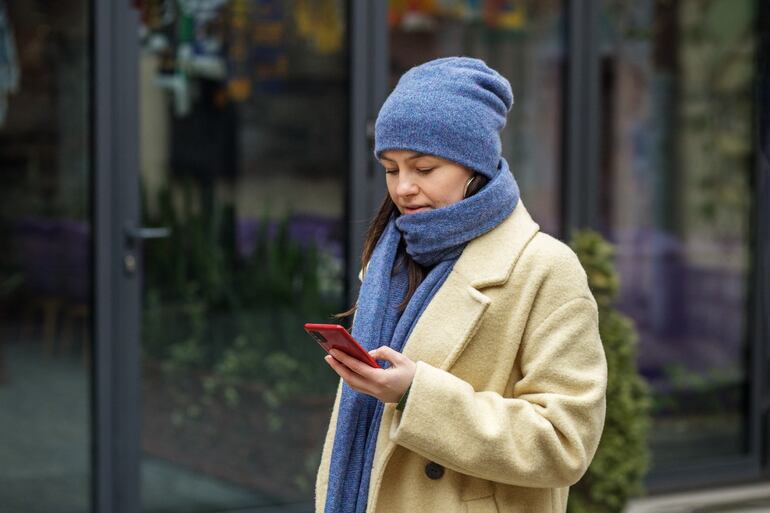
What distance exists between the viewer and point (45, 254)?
194 inches

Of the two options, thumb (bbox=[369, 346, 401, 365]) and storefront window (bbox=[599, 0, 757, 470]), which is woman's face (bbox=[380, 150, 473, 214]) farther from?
storefront window (bbox=[599, 0, 757, 470])

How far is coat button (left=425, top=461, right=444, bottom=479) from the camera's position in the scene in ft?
7.73

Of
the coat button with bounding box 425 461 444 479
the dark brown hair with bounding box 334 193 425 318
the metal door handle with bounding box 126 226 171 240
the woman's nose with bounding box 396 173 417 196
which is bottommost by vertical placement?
the metal door handle with bounding box 126 226 171 240

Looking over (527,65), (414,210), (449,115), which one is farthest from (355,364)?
(527,65)

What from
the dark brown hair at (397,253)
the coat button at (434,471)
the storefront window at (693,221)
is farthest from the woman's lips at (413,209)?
the storefront window at (693,221)

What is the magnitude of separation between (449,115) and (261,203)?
3212mm

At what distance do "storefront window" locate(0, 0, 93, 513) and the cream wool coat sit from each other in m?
2.86

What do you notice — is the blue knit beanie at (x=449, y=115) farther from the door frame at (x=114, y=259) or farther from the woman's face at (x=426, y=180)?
the door frame at (x=114, y=259)

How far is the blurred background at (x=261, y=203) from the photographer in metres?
4.93

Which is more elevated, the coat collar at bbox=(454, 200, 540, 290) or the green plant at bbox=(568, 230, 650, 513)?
the coat collar at bbox=(454, 200, 540, 290)

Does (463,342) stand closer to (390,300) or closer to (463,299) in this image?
(463,299)

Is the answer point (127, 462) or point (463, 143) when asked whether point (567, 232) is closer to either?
point (127, 462)

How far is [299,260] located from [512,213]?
10.4 feet

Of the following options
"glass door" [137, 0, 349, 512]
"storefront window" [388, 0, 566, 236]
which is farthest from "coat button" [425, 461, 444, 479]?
"storefront window" [388, 0, 566, 236]
